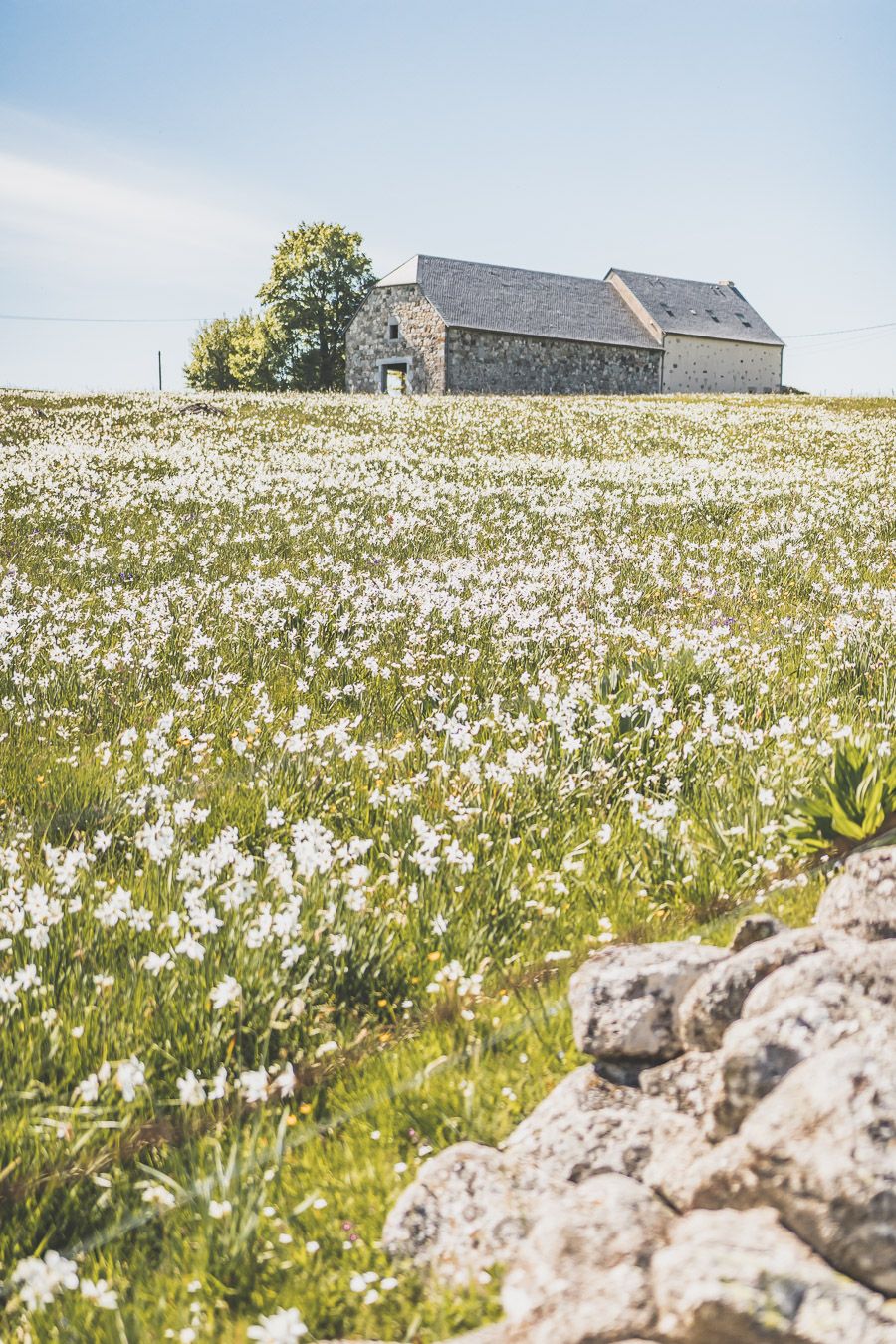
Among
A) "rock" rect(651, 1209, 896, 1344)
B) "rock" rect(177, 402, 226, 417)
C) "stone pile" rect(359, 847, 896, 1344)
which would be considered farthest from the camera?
"rock" rect(177, 402, 226, 417)

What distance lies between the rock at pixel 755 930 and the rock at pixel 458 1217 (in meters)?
1.12

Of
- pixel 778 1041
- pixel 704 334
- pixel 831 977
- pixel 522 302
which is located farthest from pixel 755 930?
pixel 704 334

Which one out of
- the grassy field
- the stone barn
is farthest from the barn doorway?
the grassy field

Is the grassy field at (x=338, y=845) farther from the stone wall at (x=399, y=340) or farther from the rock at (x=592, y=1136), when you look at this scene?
the stone wall at (x=399, y=340)

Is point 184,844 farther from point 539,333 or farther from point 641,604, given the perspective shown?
point 539,333

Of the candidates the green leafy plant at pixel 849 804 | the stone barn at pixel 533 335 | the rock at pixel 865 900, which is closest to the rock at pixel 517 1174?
the rock at pixel 865 900

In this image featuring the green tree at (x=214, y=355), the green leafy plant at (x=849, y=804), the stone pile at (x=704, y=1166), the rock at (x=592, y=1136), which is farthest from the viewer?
the green tree at (x=214, y=355)

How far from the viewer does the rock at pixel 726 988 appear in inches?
108

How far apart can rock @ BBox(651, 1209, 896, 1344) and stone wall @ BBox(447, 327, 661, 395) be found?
64842mm

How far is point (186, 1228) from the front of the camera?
2.76m

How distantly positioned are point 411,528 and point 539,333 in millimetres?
56233

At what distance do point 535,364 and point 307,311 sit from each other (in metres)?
23.9

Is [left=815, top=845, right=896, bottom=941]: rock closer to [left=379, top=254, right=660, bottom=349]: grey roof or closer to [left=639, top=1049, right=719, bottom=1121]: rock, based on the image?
[left=639, top=1049, right=719, bottom=1121]: rock

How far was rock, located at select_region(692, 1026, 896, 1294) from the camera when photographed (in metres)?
1.95
